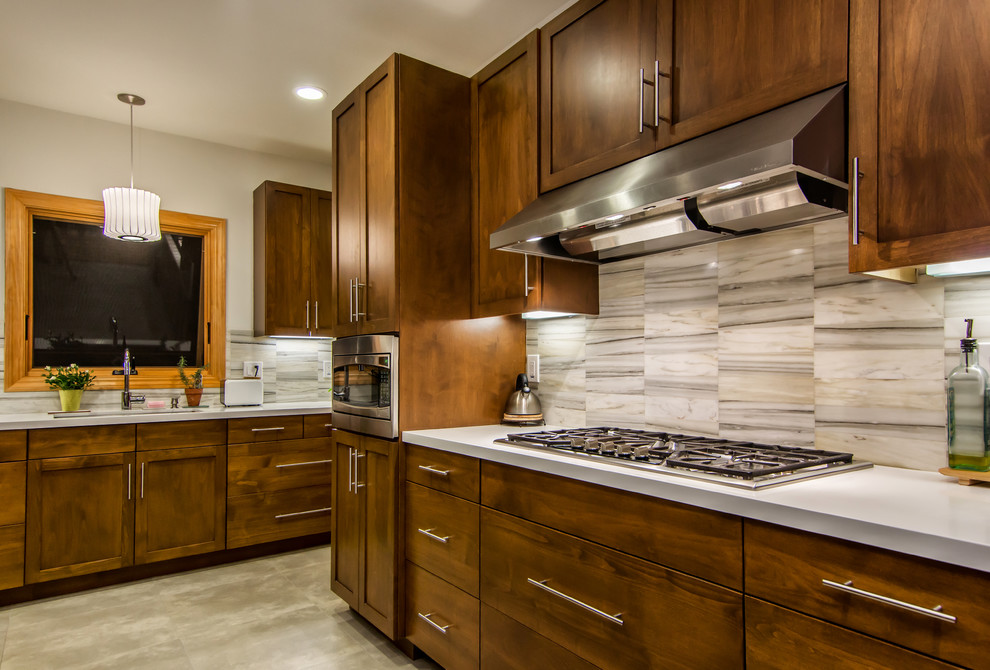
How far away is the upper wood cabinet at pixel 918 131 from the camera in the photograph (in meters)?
1.11

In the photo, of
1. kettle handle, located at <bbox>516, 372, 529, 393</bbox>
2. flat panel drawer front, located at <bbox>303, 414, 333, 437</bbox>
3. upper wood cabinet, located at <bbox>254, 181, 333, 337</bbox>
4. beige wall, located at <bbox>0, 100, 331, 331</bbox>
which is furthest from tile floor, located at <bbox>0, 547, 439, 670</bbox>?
beige wall, located at <bbox>0, 100, 331, 331</bbox>

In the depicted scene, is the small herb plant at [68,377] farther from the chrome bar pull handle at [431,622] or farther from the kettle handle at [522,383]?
the kettle handle at [522,383]

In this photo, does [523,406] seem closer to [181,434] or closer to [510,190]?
[510,190]

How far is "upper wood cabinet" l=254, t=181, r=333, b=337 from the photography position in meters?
4.14

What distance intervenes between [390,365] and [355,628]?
1282mm

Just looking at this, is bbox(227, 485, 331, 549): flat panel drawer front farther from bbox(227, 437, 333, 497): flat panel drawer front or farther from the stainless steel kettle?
the stainless steel kettle

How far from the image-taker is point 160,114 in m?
3.76

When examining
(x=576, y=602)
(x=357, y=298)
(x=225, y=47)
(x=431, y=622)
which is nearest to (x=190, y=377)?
(x=357, y=298)

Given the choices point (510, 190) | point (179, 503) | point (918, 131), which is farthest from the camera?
point (179, 503)

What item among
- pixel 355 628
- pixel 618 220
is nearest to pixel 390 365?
pixel 618 220

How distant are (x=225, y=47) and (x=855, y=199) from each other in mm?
3012

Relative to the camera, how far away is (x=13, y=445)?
298cm

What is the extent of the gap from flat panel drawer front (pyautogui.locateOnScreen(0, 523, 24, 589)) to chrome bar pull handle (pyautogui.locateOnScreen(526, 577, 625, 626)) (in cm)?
283

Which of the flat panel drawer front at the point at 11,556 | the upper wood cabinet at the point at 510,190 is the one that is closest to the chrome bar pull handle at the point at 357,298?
the upper wood cabinet at the point at 510,190
